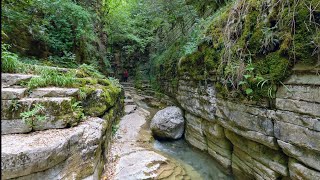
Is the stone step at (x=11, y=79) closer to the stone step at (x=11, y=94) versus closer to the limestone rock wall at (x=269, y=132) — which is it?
the stone step at (x=11, y=94)

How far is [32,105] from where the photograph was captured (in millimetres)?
3736

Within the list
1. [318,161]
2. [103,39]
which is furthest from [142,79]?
[318,161]

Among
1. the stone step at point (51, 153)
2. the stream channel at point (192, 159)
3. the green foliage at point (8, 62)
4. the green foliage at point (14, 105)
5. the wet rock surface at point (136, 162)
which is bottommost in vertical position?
the stream channel at point (192, 159)

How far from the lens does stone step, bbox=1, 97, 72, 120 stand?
350 centimetres

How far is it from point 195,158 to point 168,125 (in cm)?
153

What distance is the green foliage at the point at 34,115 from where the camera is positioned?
11.6ft

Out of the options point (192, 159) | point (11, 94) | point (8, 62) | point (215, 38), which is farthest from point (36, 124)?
point (215, 38)

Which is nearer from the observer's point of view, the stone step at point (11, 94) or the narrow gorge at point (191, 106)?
the narrow gorge at point (191, 106)

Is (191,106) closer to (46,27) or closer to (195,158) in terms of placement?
(195,158)

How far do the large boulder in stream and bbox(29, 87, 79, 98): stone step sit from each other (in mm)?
3542

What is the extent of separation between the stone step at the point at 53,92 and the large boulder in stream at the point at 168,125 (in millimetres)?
3542

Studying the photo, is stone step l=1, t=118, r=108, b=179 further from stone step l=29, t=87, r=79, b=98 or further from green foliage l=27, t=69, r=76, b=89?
green foliage l=27, t=69, r=76, b=89

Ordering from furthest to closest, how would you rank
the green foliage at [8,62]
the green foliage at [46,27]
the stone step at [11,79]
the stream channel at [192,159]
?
the green foliage at [46,27]
the stream channel at [192,159]
the green foliage at [8,62]
the stone step at [11,79]

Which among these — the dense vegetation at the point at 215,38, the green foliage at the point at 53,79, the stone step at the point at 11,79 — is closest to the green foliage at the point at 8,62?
the dense vegetation at the point at 215,38
